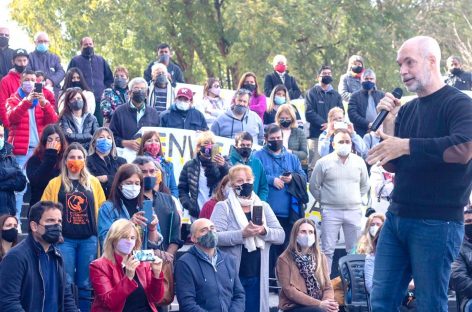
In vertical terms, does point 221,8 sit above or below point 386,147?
above

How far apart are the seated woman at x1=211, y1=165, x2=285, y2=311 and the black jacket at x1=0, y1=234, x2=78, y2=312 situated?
2.35m

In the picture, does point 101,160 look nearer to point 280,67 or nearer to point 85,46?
point 85,46

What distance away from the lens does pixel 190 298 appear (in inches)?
441

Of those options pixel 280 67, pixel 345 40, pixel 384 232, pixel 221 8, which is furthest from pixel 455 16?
pixel 384 232

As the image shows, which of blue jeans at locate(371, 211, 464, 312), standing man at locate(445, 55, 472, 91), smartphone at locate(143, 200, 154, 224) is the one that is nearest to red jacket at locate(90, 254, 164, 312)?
smartphone at locate(143, 200, 154, 224)

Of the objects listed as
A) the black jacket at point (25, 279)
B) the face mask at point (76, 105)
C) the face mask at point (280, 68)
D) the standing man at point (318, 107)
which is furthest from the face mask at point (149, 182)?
the face mask at point (280, 68)

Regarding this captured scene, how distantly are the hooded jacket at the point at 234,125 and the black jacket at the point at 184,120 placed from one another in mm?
306

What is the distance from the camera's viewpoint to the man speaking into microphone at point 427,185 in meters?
6.93

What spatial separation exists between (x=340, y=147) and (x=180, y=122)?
233cm

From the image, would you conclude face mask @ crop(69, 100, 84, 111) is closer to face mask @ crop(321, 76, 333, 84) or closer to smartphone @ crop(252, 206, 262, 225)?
smartphone @ crop(252, 206, 262, 225)

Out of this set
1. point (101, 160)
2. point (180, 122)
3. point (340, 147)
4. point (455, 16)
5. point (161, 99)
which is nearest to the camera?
point (101, 160)

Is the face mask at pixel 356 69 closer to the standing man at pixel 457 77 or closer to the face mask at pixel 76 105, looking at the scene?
the standing man at pixel 457 77

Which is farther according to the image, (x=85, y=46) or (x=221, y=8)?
(x=221, y=8)

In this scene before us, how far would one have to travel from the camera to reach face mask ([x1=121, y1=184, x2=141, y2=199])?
37.9 feet
